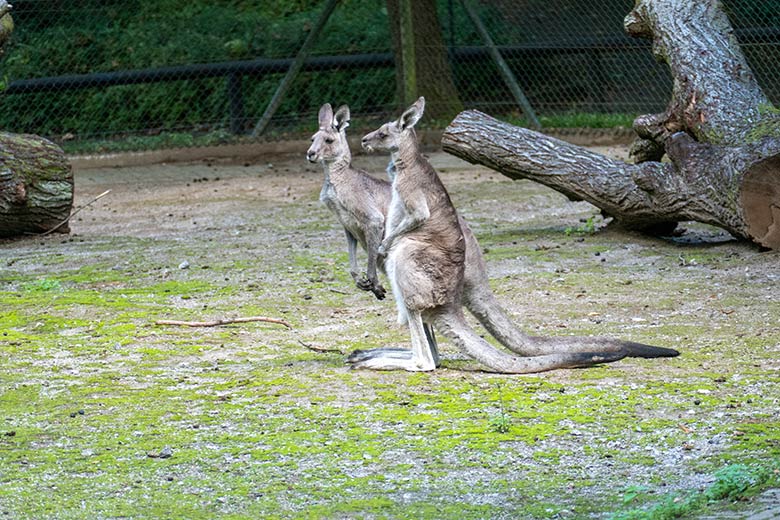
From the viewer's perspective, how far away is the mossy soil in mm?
3934

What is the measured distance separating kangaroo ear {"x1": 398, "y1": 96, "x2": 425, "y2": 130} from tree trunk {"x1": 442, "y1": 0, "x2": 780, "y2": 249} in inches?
119

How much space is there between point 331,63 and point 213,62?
1403 millimetres

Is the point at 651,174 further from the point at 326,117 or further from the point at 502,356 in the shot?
the point at 502,356

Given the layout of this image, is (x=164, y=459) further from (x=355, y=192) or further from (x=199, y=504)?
(x=355, y=192)

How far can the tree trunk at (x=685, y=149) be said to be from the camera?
7801 mm

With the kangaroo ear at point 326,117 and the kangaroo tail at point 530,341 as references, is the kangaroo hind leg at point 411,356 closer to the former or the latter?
the kangaroo tail at point 530,341

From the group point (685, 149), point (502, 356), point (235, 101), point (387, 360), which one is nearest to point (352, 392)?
point (387, 360)

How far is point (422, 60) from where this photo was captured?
46.8 ft

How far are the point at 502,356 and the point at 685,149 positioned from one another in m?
3.52

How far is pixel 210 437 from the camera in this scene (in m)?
4.55

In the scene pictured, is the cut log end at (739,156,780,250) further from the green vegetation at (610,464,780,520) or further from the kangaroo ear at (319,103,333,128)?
the green vegetation at (610,464,780,520)

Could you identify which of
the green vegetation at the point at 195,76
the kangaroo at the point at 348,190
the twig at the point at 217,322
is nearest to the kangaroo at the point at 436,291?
the kangaroo at the point at 348,190

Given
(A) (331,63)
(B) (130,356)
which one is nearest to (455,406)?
(B) (130,356)

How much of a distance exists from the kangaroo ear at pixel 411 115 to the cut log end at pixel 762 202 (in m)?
3.01
